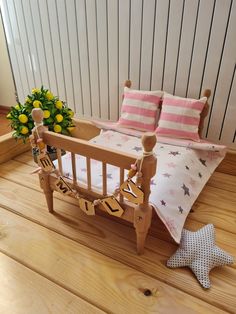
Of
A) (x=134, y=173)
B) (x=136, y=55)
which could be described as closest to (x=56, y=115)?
(x=136, y=55)

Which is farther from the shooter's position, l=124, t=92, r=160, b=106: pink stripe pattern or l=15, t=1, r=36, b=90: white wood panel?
l=15, t=1, r=36, b=90: white wood panel

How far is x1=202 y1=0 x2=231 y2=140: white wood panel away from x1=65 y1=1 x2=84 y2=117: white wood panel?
1.03 metres

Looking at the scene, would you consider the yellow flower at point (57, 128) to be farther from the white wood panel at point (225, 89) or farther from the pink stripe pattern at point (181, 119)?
the white wood panel at point (225, 89)

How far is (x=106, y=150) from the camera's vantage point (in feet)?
3.22

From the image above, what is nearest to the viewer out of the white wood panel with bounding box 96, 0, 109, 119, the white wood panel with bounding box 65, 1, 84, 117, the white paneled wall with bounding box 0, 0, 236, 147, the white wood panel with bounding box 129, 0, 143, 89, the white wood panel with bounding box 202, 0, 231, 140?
the white wood panel with bounding box 202, 0, 231, 140

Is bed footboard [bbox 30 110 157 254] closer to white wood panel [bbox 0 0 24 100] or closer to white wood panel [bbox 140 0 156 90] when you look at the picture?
white wood panel [bbox 140 0 156 90]

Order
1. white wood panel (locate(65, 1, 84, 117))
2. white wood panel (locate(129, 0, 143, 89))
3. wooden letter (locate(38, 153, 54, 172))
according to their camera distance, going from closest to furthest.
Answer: wooden letter (locate(38, 153, 54, 172)) < white wood panel (locate(129, 0, 143, 89)) < white wood panel (locate(65, 1, 84, 117))

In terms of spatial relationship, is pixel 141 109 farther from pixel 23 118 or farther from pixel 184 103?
pixel 23 118

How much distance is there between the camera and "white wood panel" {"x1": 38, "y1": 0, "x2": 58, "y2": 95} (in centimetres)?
195

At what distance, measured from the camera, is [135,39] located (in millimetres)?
1719

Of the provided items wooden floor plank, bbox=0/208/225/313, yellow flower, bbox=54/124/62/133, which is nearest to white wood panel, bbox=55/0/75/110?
yellow flower, bbox=54/124/62/133

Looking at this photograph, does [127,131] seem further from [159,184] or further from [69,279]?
[69,279]

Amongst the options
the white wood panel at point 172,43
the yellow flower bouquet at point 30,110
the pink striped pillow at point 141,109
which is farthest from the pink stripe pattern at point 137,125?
the yellow flower bouquet at point 30,110

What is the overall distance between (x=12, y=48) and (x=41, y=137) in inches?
64.2
